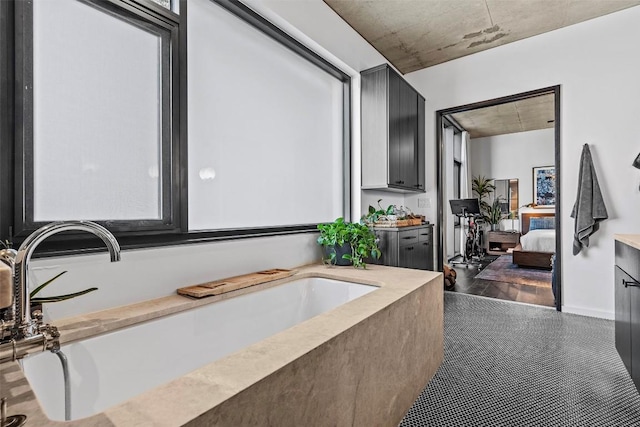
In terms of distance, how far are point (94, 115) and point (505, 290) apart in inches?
175

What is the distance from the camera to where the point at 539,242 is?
5.27 meters

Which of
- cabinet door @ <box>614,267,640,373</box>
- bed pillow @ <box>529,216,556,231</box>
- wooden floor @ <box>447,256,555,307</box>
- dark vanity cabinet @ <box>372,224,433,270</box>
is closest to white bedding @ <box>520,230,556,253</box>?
bed pillow @ <box>529,216,556,231</box>

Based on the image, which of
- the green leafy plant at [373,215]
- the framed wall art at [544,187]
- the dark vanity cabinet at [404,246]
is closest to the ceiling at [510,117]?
the framed wall art at [544,187]

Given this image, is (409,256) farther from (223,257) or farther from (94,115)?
(94,115)

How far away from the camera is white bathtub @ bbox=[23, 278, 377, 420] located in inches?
43.3

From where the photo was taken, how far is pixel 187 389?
763 millimetres

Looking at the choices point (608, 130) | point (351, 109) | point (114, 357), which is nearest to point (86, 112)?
point (114, 357)

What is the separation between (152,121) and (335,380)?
1.54 meters

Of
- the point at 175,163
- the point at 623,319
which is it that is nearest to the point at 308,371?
the point at 175,163

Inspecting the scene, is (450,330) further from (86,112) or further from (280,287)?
(86,112)

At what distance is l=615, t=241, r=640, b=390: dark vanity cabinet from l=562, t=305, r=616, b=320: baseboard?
1060mm

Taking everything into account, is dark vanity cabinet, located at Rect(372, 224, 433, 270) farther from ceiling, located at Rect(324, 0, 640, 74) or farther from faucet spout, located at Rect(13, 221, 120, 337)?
faucet spout, located at Rect(13, 221, 120, 337)

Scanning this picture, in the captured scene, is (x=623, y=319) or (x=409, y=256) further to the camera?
(x=409, y=256)

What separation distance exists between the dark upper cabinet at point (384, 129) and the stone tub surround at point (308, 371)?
1.43 meters
